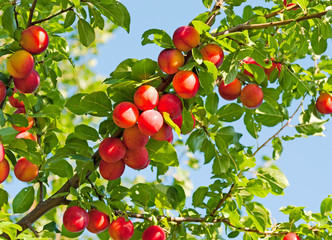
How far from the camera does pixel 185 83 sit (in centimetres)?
162

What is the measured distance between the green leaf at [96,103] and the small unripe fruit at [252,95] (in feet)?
2.21

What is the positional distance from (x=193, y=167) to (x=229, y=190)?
2.69 meters

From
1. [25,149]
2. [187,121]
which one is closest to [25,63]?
[25,149]

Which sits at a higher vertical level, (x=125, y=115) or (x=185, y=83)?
(x=185, y=83)

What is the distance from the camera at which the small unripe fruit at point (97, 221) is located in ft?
6.31

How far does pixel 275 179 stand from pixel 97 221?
0.90 meters

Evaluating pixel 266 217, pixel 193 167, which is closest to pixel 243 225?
pixel 266 217

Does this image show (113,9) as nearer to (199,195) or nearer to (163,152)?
(163,152)

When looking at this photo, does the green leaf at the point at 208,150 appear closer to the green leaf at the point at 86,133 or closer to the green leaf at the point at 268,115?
the green leaf at the point at 268,115

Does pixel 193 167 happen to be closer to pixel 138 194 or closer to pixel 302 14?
pixel 138 194

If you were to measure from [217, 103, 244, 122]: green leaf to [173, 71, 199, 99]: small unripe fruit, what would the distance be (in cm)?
58

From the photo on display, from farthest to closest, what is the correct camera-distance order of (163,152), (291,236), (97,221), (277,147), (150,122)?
(277,147)
(291,236)
(97,221)
(163,152)
(150,122)

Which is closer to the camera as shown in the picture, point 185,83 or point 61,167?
point 185,83

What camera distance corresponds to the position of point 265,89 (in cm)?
217
